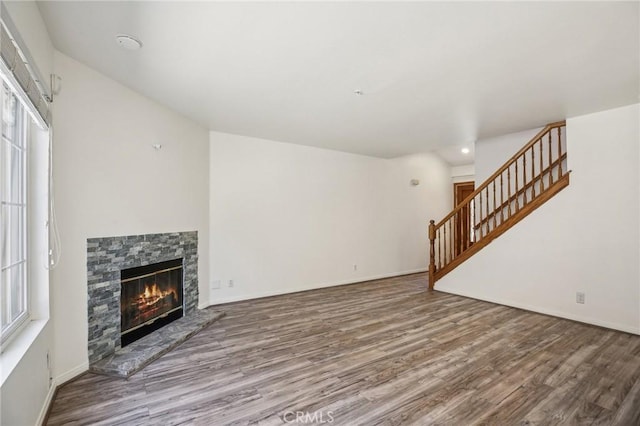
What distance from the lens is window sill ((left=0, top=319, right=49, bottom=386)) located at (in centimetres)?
142

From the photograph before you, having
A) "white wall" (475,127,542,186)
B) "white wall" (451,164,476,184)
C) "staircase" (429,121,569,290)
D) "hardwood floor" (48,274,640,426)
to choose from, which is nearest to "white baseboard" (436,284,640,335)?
"hardwood floor" (48,274,640,426)

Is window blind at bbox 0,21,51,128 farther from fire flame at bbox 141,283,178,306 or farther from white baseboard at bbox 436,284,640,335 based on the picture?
white baseboard at bbox 436,284,640,335

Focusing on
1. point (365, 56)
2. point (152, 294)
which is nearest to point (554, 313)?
point (365, 56)

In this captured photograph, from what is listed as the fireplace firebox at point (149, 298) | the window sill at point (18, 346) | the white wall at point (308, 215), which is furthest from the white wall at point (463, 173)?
the window sill at point (18, 346)

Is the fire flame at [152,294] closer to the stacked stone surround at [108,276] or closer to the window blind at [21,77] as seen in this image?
the stacked stone surround at [108,276]

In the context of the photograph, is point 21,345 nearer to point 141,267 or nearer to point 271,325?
point 141,267

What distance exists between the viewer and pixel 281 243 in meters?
5.01

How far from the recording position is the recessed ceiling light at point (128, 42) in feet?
6.77

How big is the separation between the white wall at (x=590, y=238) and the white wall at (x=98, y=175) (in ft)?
15.2

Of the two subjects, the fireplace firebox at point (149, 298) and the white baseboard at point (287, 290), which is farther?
the white baseboard at point (287, 290)

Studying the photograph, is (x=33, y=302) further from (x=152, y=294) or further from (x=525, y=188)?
(x=525, y=188)

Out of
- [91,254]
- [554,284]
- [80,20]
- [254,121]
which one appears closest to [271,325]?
[91,254]

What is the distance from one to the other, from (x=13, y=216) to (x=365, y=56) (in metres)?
2.55

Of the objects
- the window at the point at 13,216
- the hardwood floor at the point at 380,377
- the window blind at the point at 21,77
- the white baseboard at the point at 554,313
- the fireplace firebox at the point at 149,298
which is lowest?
the hardwood floor at the point at 380,377
